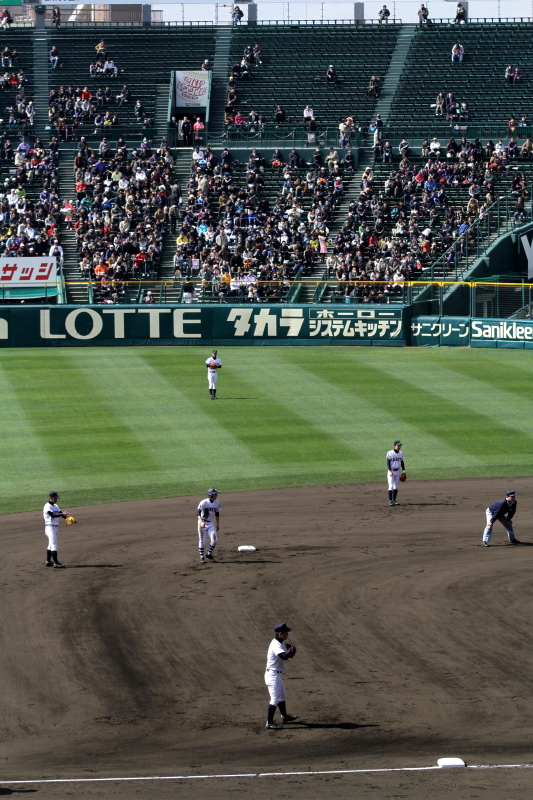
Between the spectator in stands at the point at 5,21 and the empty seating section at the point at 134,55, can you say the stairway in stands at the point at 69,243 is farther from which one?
the spectator in stands at the point at 5,21

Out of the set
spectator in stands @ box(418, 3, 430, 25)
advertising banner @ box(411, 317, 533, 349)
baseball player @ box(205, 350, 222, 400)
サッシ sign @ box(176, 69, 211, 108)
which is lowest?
baseball player @ box(205, 350, 222, 400)

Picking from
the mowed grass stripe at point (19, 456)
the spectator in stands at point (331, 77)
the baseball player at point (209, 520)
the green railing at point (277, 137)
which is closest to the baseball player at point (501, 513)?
the baseball player at point (209, 520)

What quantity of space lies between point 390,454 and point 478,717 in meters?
10.2

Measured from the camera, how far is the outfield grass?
26.5 meters

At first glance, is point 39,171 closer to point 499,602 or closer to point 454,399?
point 454,399

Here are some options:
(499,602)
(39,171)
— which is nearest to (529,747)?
(499,602)

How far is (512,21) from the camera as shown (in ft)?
222

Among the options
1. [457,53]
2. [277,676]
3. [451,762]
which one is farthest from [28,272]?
[451,762]

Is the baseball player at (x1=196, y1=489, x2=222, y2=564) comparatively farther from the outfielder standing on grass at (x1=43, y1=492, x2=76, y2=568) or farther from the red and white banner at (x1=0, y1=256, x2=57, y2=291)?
the red and white banner at (x1=0, y1=256, x2=57, y2=291)

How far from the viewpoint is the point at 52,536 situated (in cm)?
1930

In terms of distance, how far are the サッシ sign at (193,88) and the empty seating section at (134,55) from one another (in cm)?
139

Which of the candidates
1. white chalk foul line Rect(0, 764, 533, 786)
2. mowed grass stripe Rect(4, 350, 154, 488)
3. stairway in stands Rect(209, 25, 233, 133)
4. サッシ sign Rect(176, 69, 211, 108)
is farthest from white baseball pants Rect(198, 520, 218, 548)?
サッシ sign Rect(176, 69, 211, 108)

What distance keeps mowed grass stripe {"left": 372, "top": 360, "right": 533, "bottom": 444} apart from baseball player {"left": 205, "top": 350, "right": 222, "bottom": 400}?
753cm

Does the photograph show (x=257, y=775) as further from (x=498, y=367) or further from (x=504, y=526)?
(x=498, y=367)
